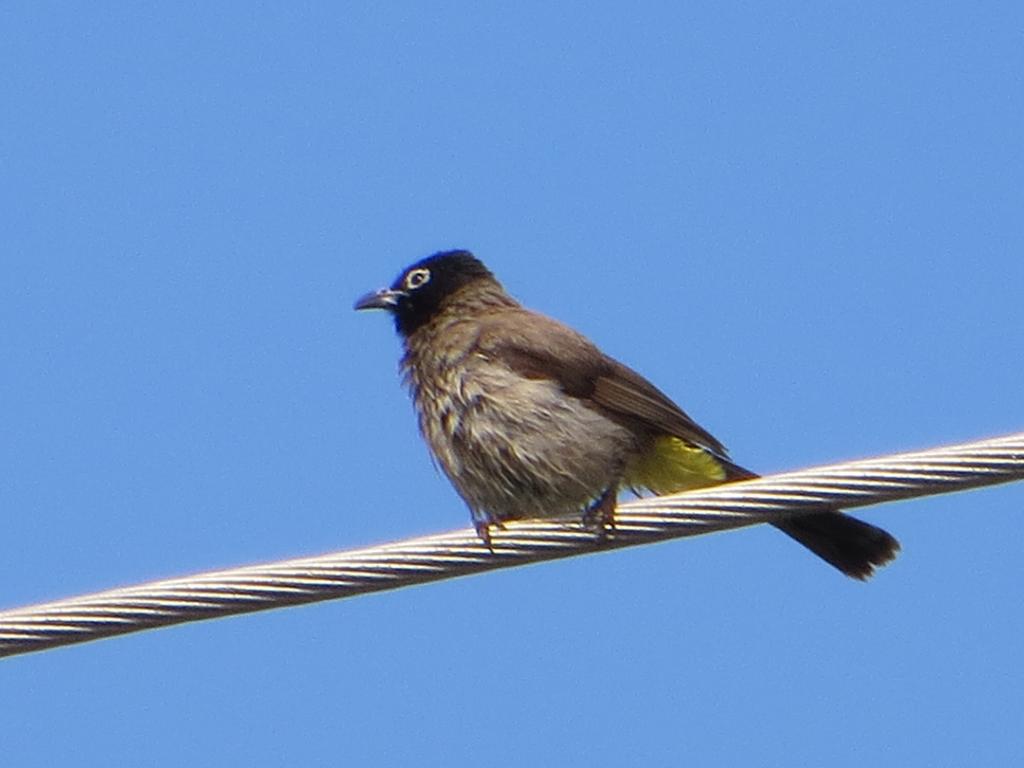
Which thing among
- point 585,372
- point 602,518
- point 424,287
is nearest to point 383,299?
point 424,287

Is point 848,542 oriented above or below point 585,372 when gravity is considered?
below

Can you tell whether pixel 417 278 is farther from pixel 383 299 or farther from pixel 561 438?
pixel 561 438

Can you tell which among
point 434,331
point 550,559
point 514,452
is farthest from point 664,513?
point 434,331

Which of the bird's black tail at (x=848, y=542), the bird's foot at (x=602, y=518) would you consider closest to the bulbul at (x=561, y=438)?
the bird's black tail at (x=848, y=542)

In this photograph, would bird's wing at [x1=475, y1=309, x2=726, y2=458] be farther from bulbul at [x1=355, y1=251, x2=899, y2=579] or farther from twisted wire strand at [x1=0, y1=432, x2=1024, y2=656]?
twisted wire strand at [x1=0, y1=432, x2=1024, y2=656]

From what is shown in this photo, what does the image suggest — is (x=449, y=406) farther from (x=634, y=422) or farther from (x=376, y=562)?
A: (x=376, y=562)

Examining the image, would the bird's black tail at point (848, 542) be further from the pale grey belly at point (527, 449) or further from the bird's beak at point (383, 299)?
the bird's beak at point (383, 299)

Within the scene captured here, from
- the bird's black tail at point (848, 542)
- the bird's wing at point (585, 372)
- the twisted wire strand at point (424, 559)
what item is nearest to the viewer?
the twisted wire strand at point (424, 559)

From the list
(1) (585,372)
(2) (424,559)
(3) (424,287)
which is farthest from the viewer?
(3) (424,287)
